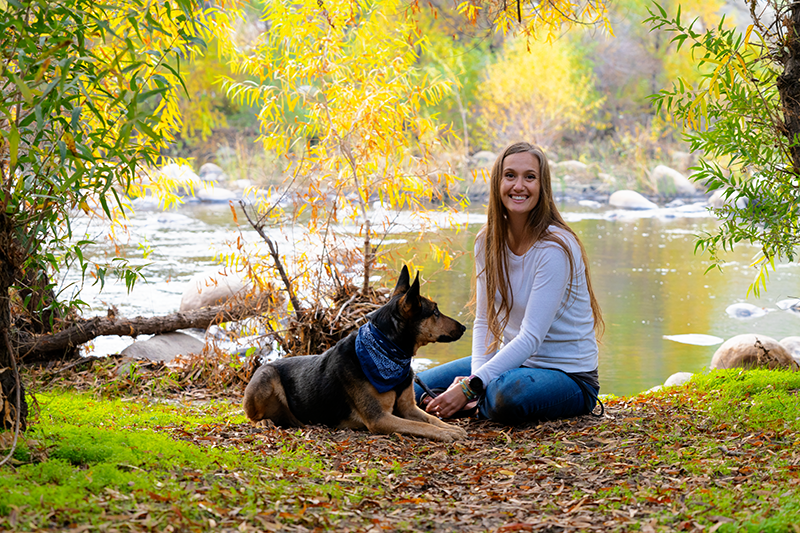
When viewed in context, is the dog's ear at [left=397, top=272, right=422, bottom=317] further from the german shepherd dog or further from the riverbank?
the riverbank

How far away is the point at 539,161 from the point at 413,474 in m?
2.08

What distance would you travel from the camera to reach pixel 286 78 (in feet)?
21.7

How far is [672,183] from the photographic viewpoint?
2702 cm

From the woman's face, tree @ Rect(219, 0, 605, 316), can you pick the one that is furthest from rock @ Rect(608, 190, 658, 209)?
the woman's face

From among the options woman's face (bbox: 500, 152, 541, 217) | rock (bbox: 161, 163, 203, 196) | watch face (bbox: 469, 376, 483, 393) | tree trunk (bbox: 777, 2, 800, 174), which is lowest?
watch face (bbox: 469, 376, 483, 393)

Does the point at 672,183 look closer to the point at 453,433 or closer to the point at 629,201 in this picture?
the point at 629,201

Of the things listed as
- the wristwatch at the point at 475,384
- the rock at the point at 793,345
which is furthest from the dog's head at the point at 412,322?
the rock at the point at 793,345

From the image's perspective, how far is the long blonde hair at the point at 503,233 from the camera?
13.7 ft

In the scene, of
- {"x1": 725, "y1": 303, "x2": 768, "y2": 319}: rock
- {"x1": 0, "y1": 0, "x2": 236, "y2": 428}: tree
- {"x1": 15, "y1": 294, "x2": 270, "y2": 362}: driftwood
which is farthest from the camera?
{"x1": 725, "y1": 303, "x2": 768, "y2": 319}: rock

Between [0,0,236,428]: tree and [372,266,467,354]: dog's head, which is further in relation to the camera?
[372,266,467,354]: dog's head

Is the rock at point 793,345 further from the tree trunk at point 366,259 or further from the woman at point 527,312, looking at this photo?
the tree trunk at point 366,259

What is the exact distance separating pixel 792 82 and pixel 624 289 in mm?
8465

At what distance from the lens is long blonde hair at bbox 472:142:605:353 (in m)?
4.18

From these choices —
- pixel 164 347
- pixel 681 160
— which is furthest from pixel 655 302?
pixel 681 160
